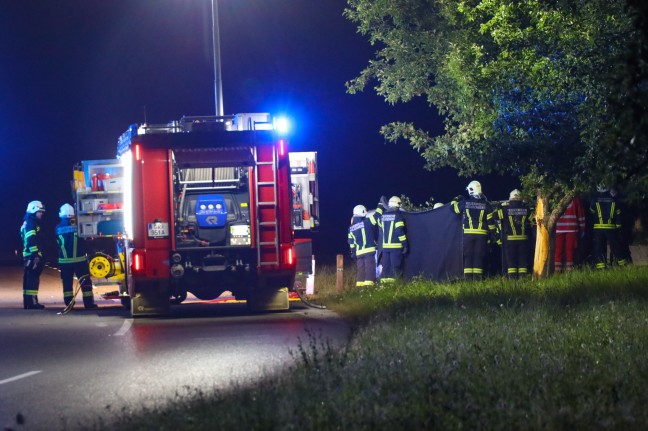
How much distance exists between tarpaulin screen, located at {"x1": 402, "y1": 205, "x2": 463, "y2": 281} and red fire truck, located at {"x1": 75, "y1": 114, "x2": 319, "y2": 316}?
4.32 m

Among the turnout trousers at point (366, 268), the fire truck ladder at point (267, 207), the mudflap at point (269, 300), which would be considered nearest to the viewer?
the fire truck ladder at point (267, 207)

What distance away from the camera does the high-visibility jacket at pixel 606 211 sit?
851 inches

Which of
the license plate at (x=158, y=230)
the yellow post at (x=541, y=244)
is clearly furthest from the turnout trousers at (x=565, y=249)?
the license plate at (x=158, y=230)

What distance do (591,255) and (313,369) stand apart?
14.9 meters

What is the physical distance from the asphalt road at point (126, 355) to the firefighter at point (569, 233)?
5.95 metres

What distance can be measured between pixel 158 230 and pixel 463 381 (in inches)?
390

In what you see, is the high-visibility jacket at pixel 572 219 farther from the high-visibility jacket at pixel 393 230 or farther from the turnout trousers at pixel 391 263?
the turnout trousers at pixel 391 263

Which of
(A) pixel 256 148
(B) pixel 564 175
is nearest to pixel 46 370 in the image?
(A) pixel 256 148

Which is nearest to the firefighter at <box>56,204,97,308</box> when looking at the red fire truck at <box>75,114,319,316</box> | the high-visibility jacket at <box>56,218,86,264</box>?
the high-visibility jacket at <box>56,218,86,264</box>

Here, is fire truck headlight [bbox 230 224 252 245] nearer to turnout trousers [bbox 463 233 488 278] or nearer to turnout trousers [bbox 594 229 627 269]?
turnout trousers [bbox 463 233 488 278]

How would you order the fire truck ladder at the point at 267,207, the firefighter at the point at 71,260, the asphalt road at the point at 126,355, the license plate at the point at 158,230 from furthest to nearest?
the firefighter at the point at 71,260 → the fire truck ladder at the point at 267,207 → the license plate at the point at 158,230 → the asphalt road at the point at 126,355

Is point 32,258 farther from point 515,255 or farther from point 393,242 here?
point 515,255

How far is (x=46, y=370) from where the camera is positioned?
1134cm

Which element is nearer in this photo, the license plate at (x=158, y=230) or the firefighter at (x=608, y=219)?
the license plate at (x=158, y=230)
